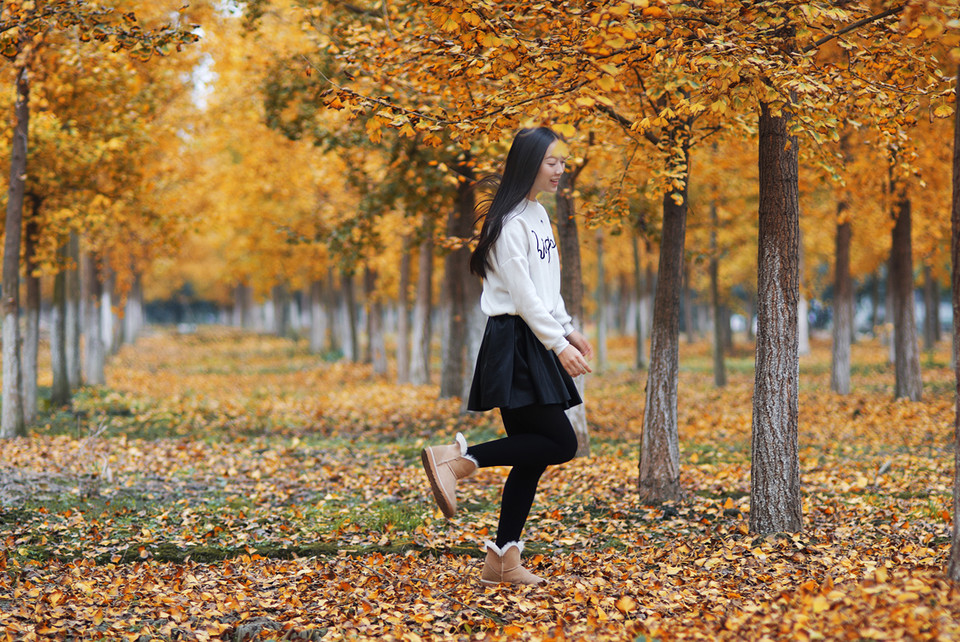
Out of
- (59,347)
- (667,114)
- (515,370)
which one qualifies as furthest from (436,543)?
(59,347)

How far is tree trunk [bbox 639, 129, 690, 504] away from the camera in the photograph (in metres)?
6.02

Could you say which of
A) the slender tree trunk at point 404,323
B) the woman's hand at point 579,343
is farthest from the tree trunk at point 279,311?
the woman's hand at point 579,343

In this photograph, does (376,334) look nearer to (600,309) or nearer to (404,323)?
(404,323)

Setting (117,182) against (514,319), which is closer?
(514,319)

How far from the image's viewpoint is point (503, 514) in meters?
3.98

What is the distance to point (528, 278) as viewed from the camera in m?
3.61

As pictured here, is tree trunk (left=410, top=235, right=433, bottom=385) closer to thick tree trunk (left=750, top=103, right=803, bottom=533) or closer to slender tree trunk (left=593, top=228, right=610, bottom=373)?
slender tree trunk (left=593, top=228, right=610, bottom=373)

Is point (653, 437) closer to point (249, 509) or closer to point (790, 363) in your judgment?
point (790, 363)

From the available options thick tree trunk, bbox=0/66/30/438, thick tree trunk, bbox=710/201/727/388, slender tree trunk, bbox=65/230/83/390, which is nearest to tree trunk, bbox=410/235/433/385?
thick tree trunk, bbox=710/201/727/388

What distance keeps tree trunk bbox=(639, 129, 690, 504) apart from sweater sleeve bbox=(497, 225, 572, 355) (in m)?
2.58

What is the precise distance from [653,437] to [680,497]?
0.51m

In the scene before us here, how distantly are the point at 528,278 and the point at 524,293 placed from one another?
0.07 metres

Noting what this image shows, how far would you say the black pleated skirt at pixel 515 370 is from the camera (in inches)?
143

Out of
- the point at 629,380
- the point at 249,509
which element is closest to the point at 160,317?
the point at 629,380
